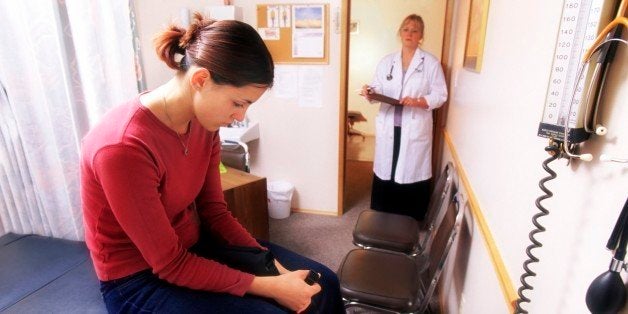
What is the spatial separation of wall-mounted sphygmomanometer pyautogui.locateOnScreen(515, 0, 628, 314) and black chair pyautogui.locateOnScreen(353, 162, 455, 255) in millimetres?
1193

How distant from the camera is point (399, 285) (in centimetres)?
138

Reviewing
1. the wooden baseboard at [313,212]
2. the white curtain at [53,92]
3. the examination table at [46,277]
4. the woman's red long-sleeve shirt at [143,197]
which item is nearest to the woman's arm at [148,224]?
the woman's red long-sleeve shirt at [143,197]

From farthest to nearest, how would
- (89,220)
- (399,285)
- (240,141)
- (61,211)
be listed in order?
(240,141) < (61,211) < (399,285) < (89,220)

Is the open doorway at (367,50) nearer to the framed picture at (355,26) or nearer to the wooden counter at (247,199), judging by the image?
the framed picture at (355,26)

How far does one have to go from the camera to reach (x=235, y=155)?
247 cm

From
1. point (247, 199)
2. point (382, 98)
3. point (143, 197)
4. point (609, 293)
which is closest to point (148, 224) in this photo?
point (143, 197)

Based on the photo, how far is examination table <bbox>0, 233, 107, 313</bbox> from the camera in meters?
1.26

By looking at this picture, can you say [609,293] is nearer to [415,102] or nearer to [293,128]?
[415,102]

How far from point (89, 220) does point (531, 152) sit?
3.77 feet

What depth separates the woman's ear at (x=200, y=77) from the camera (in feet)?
2.81

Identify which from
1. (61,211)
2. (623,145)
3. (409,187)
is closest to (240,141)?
(61,211)

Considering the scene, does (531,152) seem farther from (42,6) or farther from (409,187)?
(42,6)

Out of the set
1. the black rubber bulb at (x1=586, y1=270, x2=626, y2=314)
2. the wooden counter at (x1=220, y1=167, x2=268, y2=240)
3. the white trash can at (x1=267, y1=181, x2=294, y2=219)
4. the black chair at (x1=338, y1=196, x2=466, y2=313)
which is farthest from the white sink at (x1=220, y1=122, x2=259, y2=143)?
the black rubber bulb at (x1=586, y1=270, x2=626, y2=314)

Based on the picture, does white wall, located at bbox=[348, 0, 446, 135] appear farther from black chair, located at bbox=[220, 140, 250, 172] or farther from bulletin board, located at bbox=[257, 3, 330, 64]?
black chair, located at bbox=[220, 140, 250, 172]
